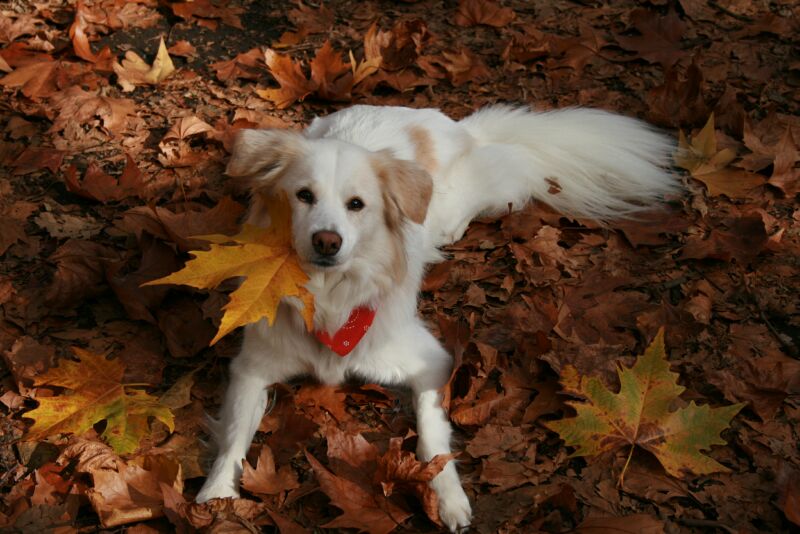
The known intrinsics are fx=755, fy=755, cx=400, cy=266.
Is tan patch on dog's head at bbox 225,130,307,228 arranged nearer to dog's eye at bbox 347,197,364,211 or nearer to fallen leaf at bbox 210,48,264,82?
dog's eye at bbox 347,197,364,211

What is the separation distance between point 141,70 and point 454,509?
3.31m

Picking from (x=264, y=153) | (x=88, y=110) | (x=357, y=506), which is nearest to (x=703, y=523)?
(x=357, y=506)

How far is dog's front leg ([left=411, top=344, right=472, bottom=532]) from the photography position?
8.10 ft

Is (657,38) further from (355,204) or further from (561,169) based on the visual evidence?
(355,204)

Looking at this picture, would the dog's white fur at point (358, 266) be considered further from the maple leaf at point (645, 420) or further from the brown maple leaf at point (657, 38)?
the brown maple leaf at point (657, 38)

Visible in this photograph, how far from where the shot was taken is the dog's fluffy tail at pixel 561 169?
3754mm

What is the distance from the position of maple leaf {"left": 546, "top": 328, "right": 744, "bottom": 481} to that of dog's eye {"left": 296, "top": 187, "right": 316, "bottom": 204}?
116 centimetres

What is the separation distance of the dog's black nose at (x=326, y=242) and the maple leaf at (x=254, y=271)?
95 mm

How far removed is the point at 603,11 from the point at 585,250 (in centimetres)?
213

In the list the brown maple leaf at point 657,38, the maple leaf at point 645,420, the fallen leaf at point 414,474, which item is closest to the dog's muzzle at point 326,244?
the fallen leaf at point 414,474

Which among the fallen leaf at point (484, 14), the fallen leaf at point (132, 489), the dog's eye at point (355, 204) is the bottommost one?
the fallen leaf at point (132, 489)

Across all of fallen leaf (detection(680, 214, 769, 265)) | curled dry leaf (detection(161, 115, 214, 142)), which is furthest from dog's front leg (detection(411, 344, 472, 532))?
curled dry leaf (detection(161, 115, 214, 142))

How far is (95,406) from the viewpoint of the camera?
274 centimetres

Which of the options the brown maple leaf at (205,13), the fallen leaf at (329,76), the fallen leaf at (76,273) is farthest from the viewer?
the brown maple leaf at (205,13)
